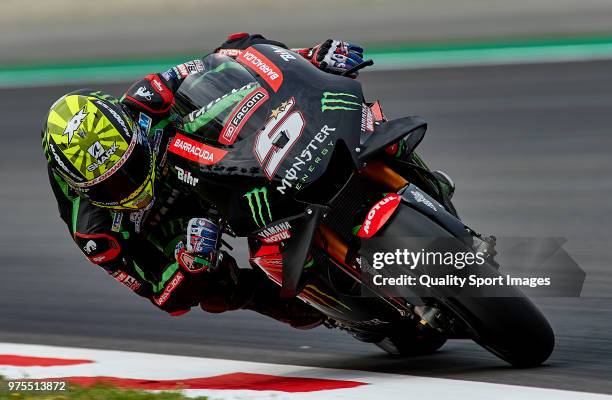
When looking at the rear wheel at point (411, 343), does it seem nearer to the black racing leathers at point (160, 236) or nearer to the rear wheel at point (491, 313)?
the black racing leathers at point (160, 236)

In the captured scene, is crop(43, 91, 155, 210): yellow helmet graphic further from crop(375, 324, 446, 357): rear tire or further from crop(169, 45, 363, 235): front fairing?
crop(375, 324, 446, 357): rear tire

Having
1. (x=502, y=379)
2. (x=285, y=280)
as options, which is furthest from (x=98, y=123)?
(x=502, y=379)

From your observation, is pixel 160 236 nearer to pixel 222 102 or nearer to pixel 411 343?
pixel 222 102

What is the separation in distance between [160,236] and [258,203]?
114 centimetres

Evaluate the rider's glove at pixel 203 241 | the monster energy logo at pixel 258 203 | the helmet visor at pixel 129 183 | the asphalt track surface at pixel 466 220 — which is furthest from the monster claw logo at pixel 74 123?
the asphalt track surface at pixel 466 220

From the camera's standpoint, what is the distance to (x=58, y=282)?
7.45 meters

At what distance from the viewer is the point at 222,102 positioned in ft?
14.6

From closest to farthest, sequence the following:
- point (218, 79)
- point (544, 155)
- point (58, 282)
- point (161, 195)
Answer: point (218, 79)
point (161, 195)
point (58, 282)
point (544, 155)

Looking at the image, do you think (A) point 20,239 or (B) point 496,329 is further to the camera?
(A) point 20,239

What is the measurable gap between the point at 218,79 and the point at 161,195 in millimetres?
815

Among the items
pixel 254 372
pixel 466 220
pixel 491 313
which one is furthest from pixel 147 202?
pixel 466 220

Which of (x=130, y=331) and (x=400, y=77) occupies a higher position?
(x=400, y=77)

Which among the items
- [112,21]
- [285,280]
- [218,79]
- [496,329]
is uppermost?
[112,21]

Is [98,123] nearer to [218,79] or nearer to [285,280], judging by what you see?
[218,79]
